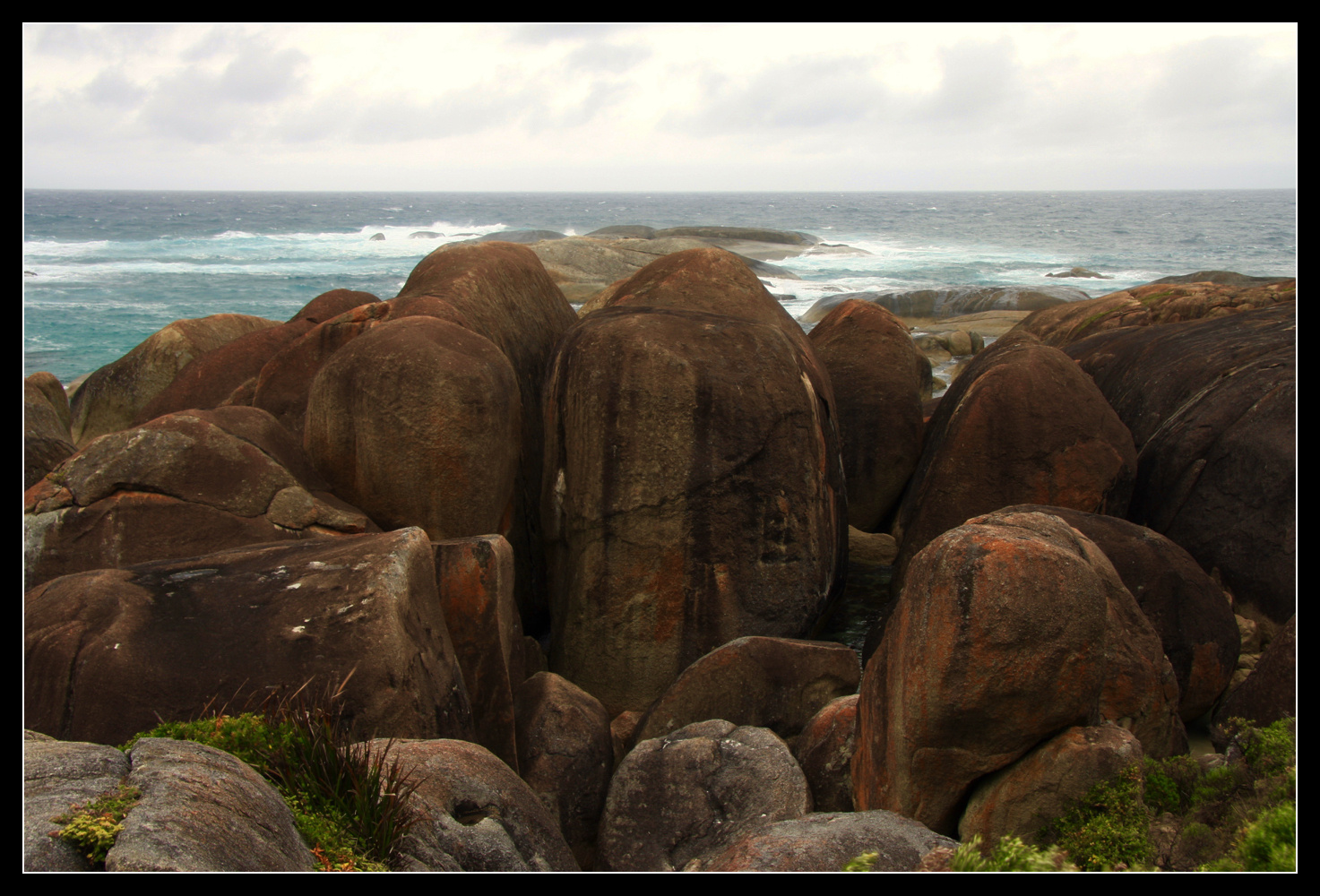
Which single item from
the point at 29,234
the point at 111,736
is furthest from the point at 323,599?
the point at 29,234

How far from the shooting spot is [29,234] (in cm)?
7219

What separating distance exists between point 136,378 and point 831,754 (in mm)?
11563

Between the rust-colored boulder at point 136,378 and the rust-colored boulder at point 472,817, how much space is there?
31.7 feet

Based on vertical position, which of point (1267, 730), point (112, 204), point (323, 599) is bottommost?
point (1267, 730)

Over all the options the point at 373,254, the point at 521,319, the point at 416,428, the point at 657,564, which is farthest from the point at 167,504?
the point at 373,254

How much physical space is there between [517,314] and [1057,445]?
5932 mm

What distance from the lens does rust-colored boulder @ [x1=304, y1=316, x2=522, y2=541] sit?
26.2ft

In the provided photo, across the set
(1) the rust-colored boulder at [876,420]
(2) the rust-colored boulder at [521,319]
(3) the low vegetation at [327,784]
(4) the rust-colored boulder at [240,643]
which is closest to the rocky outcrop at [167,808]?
(3) the low vegetation at [327,784]

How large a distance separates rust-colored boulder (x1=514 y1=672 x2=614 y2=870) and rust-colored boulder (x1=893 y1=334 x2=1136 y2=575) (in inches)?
148

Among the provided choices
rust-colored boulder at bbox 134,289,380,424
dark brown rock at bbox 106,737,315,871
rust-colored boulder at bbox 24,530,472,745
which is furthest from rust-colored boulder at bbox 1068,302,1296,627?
rust-colored boulder at bbox 134,289,380,424

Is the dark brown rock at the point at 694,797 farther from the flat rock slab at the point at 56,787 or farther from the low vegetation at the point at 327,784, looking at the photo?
the flat rock slab at the point at 56,787

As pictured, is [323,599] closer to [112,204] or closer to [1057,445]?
[1057,445]

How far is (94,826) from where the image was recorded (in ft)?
10.4

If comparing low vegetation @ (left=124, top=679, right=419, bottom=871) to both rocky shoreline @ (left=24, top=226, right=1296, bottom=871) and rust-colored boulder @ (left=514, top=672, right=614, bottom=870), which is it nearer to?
rocky shoreline @ (left=24, top=226, right=1296, bottom=871)
